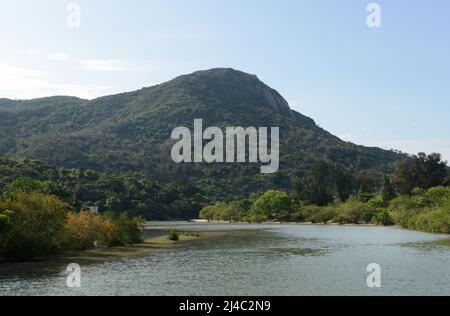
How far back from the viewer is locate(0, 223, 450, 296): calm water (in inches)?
1364

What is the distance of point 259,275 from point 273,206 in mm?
130240

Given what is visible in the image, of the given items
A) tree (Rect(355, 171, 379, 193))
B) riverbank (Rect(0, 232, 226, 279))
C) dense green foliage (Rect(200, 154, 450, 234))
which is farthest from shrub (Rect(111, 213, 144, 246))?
tree (Rect(355, 171, 379, 193))

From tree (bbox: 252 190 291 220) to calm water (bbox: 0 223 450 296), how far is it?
109 metres

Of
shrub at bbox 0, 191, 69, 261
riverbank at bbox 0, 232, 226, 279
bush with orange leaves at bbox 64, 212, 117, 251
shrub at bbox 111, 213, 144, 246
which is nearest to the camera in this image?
riverbank at bbox 0, 232, 226, 279

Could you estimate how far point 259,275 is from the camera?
138 ft

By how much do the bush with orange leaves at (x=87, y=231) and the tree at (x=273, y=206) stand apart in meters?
105

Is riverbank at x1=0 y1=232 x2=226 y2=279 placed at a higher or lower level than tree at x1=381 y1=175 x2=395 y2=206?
lower

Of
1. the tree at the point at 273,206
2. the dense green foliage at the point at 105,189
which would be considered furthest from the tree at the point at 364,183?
the dense green foliage at the point at 105,189

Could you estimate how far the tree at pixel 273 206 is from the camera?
170875 millimetres

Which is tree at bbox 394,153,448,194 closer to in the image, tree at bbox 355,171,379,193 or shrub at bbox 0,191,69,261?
tree at bbox 355,171,379,193

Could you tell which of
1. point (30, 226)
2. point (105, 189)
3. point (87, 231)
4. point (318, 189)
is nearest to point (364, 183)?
point (318, 189)

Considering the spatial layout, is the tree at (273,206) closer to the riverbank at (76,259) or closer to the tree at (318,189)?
the tree at (318,189)

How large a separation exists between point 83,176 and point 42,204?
128364 millimetres
